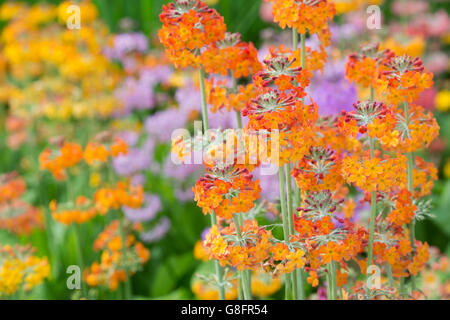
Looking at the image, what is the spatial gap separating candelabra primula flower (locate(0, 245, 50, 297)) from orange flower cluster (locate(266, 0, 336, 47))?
0.86 metres

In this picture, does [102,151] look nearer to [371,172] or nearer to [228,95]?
[228,95]

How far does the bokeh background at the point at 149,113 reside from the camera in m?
1.90

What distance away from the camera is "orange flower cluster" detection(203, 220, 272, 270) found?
36.9 inches

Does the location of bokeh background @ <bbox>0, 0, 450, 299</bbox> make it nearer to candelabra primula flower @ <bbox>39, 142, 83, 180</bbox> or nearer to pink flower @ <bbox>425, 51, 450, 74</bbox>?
pink flower @ <bbox>425, 51, 450, 74</bbox>

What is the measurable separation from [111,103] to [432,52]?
199cm

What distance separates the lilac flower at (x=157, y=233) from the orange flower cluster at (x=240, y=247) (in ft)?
3.45

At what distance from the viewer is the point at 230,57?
3.49ft

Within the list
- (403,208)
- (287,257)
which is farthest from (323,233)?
(403,208)

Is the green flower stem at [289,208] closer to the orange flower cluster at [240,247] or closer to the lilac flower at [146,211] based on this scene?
the orange flower cluster at [240,247]

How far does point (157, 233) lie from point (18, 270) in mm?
800

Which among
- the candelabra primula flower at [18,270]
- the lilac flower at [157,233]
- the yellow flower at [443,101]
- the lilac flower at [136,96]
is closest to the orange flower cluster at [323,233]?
the candelabra primula flower at [18,270]

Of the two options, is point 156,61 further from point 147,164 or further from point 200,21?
point 200,21

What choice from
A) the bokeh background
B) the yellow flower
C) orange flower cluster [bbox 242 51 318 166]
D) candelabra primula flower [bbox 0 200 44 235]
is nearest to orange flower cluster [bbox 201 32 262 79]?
orange flower cluster [bbox 242 51 318 166]
